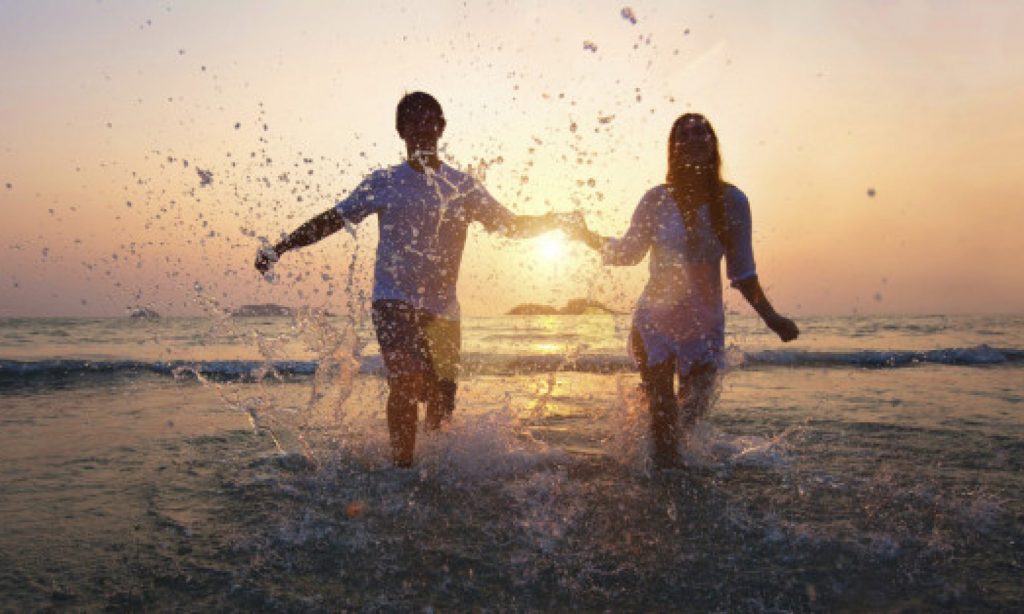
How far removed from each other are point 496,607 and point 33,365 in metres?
14.0

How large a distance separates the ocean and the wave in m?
5.75

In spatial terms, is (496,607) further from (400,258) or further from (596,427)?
(596,427)

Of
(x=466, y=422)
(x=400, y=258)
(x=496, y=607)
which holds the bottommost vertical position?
(x=496, y=607)

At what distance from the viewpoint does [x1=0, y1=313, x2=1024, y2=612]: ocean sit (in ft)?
7.77

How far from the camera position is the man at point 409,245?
376 cm

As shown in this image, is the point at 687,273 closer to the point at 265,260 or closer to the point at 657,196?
the point at 657,196

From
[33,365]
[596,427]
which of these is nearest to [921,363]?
[596,427]

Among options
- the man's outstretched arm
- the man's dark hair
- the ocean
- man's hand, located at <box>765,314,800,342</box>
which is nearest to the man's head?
the man's dark hair

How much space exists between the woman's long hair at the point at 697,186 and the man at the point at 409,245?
126cm

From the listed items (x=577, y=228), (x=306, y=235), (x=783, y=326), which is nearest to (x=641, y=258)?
(x=577, y=228)

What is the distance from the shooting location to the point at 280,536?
2906 mm

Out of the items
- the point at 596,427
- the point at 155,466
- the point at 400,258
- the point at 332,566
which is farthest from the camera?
the point at 596,427

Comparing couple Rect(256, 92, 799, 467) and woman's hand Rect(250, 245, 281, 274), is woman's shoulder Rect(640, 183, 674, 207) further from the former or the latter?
woman's hand Rect(250, 245, 281, 274)

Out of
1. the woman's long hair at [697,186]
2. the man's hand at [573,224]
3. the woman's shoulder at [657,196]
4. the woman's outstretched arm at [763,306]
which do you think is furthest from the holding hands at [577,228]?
the woman's outstretched arm at [763,306]
